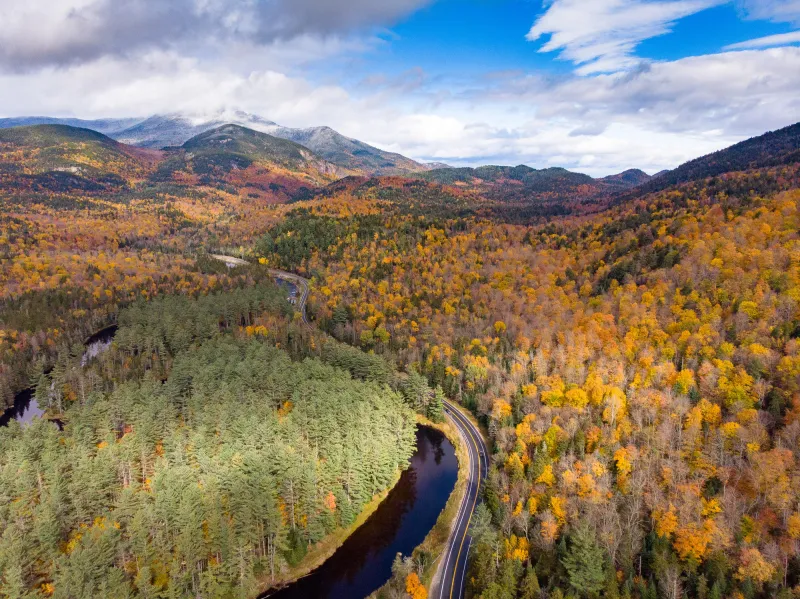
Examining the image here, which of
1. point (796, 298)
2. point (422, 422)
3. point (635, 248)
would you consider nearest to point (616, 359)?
point (796, 298)

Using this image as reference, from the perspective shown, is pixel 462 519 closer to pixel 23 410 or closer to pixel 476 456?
pixel 476 456

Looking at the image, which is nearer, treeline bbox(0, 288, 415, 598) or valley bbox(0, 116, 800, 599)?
treeline bbox(0, 288, 415, 598)

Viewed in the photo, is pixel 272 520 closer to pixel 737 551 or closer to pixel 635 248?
pixel 737 551

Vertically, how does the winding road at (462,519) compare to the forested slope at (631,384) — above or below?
below

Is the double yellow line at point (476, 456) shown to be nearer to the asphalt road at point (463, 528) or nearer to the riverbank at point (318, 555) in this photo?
the asphalt road at point (463, 528)

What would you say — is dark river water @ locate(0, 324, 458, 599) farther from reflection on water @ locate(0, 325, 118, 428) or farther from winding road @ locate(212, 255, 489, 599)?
reflection on water @ locate(0, 325, 118, 428)

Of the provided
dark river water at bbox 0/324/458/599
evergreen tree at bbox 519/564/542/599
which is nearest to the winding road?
dark river water at bbox 0/324/458/599

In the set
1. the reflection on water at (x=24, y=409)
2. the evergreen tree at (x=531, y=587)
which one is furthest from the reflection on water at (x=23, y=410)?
the evergreen tree at (x=531, y=587)
